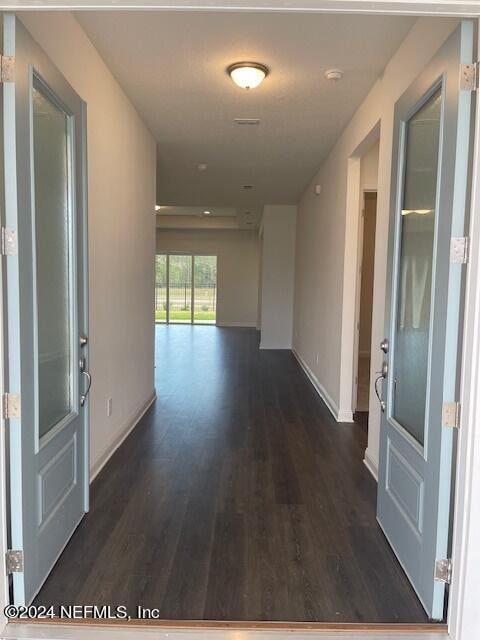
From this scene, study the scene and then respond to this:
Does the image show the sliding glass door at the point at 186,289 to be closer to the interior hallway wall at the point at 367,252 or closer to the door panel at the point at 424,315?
the interior hallway wall at the point at 367,252

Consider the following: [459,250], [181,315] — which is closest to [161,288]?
[181,315]

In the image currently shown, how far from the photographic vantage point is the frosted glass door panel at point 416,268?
199cm

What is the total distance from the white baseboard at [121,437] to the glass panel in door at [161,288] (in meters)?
9.09

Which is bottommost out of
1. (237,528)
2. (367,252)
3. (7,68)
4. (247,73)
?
(237,528)

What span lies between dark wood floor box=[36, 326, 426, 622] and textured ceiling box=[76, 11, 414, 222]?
283 centimetres

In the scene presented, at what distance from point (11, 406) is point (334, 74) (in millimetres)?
2982

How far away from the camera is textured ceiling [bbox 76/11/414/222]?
2656mm

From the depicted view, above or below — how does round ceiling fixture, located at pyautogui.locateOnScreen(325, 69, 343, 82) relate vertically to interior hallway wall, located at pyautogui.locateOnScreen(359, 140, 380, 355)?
above

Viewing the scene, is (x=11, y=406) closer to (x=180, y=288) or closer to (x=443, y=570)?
(x=443, y=570)

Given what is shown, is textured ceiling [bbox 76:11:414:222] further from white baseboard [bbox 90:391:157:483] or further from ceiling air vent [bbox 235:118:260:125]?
white baseboard [bbox 90:391:157:483]

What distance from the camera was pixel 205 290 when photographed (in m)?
14.1

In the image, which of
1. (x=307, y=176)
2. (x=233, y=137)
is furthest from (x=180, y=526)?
(x=307, y=176)

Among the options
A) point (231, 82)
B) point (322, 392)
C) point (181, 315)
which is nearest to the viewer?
point (231, 82)

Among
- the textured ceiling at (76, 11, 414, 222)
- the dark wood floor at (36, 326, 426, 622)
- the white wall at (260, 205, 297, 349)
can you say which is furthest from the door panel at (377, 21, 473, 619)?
the white wall at (260, 205, 297, 349)
